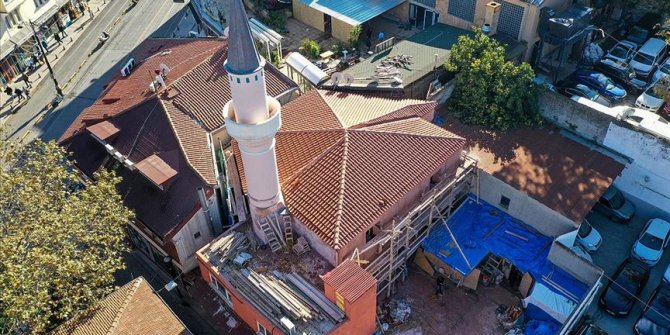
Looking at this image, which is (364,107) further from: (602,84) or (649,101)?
(649,101)

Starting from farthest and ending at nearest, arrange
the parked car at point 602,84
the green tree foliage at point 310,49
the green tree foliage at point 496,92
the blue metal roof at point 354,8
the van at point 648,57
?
the blue metal roof at point 354,8
the green tree foliage at point 310,49
the van at point 648,57
the parked car at point 602,84
the green tree foliage at point 496,92

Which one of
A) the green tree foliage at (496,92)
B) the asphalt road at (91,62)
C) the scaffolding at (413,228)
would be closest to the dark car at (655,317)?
the scaffolding at (413,228)

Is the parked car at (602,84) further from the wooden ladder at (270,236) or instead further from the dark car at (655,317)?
the wooden ladder at (270,236)

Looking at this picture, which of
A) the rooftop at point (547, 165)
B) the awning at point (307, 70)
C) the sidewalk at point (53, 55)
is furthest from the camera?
the sidewalk at point (53, 55)

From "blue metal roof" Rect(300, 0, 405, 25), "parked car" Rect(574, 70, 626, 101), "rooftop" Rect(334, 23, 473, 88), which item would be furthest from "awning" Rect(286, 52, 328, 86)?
"parked car" Rect(574, 70, 626, 101)

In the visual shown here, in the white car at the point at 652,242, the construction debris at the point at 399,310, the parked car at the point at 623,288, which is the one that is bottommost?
the construction debris at the point at 399,310

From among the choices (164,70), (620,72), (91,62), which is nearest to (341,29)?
(164,70)

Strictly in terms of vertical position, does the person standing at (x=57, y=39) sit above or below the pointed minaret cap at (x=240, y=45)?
below

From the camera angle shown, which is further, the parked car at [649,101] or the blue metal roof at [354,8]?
the blue metal roof at [354,8]

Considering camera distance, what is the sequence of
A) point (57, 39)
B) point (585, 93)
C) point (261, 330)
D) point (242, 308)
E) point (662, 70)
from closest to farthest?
point (261, 330) → point (242, 308) → point (585, 93) → point (662, 70) → point (57, 39)
